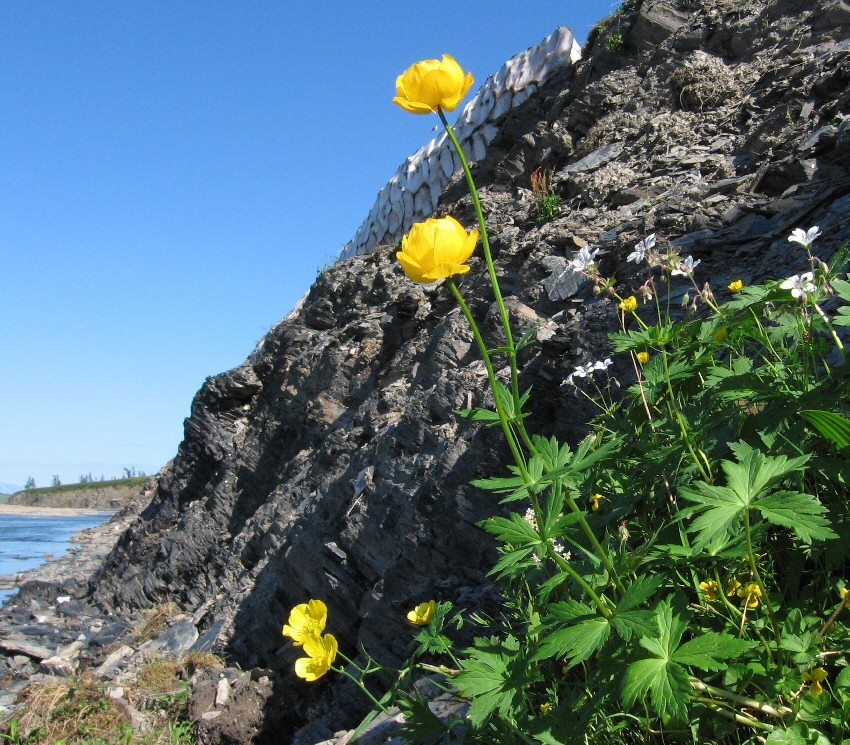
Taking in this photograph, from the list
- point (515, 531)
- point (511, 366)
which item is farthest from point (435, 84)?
point (515, 531)

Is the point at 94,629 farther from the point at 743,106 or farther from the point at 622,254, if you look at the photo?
the point at 743,106

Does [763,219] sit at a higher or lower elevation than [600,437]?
higher

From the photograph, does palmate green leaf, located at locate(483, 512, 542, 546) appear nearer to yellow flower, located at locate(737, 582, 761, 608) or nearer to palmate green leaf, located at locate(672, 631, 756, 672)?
palmate green leaf, located at locate(672, 631, 756, 672)

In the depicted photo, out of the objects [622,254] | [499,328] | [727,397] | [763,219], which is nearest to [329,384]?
[499,328]

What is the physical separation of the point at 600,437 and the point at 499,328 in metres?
2.98

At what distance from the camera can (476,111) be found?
921 cm

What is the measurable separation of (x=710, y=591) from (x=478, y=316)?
13.8ft

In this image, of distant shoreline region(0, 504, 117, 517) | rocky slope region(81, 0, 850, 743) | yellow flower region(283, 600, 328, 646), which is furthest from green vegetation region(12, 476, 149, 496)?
yellow flower region(283, 600, 328, 646)

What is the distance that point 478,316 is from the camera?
18.9ft

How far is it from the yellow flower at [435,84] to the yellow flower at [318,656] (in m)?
1.38

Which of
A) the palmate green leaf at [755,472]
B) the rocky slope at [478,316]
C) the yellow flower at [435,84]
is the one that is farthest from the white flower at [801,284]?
the rocky slope at [478,316]

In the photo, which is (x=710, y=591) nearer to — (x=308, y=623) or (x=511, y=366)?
(x=511, y=366)

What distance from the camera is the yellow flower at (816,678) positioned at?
141 centimetres

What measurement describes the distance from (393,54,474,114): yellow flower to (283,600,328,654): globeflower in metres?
1.34
